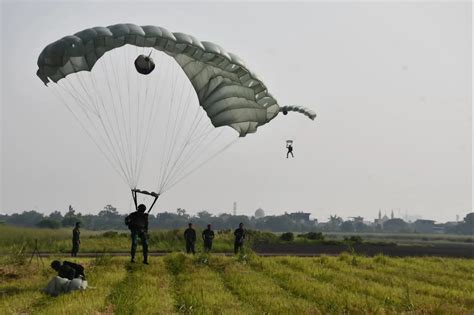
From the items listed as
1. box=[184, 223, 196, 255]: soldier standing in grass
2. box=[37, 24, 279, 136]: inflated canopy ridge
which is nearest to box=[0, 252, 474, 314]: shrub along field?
box=[184, 223, 196, 255]: soldier standing in grass

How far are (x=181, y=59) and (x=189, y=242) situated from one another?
36.7 ft

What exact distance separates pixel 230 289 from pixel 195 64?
30.7 feet

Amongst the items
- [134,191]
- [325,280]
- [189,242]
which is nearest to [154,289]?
[134,191]

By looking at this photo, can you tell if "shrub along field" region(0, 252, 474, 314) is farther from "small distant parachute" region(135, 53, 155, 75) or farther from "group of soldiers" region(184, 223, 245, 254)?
"small distant parachute" region(135, 53, 155, 75)

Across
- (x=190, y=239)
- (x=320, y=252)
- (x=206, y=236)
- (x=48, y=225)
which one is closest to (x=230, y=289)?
(x=190, y=239)

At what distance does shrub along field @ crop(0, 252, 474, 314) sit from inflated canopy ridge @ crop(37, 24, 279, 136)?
6368 millimetres

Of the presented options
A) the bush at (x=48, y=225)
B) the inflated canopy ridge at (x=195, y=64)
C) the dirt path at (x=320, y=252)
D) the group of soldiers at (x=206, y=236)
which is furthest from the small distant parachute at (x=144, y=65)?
the bush at (x=48, y=225)

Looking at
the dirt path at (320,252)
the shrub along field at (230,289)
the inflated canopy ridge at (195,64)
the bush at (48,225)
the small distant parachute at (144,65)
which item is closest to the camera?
the shrub along field at (230,289)

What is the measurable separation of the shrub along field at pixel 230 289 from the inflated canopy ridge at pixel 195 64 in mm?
6368

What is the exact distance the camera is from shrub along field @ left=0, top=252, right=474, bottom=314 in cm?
1115

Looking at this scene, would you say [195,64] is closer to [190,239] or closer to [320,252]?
[190,239]

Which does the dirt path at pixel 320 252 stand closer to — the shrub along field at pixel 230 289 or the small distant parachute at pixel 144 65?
the shrub along field at pixel 230 289

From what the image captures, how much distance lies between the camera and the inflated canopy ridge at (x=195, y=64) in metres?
15.3

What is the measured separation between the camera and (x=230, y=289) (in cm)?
1480
